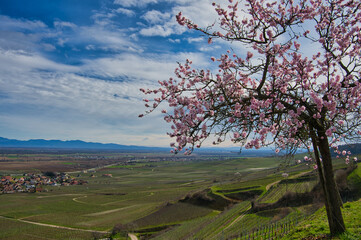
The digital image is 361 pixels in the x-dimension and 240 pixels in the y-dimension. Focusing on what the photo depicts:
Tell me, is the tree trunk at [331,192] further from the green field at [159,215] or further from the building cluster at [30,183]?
the building cluster at [30,183]

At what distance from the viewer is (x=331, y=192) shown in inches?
331

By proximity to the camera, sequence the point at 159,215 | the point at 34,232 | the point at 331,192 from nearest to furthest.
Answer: the point at 331,192, the point at 34,232, the point at 159,215

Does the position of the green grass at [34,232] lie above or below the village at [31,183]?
above

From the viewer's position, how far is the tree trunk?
8.40m

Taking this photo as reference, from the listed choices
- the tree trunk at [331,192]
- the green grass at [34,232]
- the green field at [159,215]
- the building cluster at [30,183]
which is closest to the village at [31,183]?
the building cluster at [30,183]

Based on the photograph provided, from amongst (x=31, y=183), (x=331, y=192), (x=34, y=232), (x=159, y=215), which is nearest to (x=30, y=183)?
(x=31, y=183)

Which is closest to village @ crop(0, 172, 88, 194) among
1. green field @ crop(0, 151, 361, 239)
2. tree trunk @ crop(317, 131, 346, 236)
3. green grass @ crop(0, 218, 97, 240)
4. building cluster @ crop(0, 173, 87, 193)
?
building cluster @ crop(0, 173, 87, 193)

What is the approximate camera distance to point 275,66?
27.0 feet

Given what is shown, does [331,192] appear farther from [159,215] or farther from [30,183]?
[30,183]

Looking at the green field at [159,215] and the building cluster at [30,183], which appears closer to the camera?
the green field at [159,215]

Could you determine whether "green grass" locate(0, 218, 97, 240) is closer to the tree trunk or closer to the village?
the tree trunk

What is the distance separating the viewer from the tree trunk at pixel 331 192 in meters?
8.40

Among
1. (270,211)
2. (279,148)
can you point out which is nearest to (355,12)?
(279,148)

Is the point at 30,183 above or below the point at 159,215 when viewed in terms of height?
below
